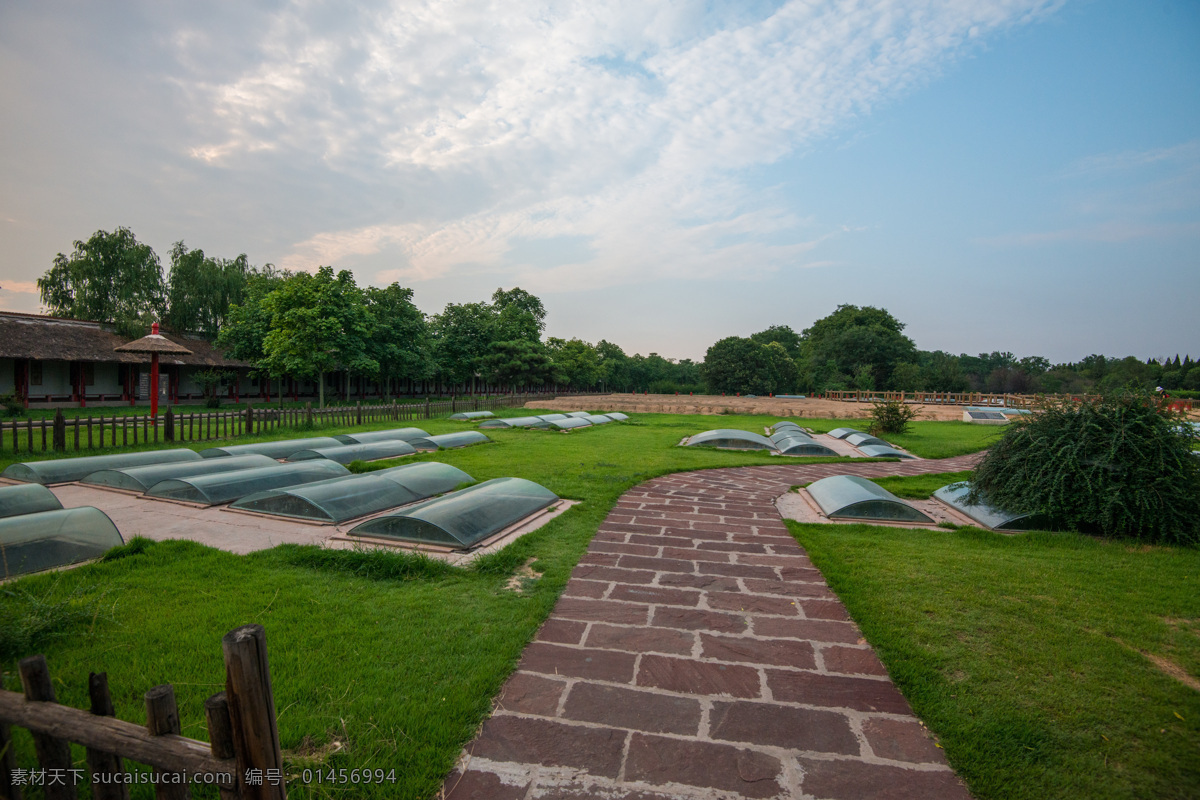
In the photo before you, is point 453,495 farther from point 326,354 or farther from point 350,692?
point 326,354

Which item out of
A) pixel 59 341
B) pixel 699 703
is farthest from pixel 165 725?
pixel 59 341

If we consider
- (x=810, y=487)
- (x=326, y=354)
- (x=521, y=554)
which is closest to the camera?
(x=521, y=554)

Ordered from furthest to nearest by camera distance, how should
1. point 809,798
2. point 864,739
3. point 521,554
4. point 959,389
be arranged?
point 959,389
point 521,554
point 864,739
point 809,798

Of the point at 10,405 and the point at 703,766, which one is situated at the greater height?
the point at 10,405

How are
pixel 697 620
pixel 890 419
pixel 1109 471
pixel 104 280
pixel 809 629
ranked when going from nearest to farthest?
pixel 809 629 → pixel 697 620 → pixel 1109 471 → pixel 890 419 → pixel 104 280

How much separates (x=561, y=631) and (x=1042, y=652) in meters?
3.07

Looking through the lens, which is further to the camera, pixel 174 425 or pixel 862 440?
pixel 862 440

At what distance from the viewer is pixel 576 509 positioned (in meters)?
7.13

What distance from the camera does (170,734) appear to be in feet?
5.28

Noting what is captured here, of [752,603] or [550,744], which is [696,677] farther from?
[752,603]

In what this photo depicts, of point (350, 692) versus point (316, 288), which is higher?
point (316, 288)

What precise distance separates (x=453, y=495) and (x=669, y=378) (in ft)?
241

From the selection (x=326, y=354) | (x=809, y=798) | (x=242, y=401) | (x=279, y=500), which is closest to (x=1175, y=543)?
(x=809, y=798)

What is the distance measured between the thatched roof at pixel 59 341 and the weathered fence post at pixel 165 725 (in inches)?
911
